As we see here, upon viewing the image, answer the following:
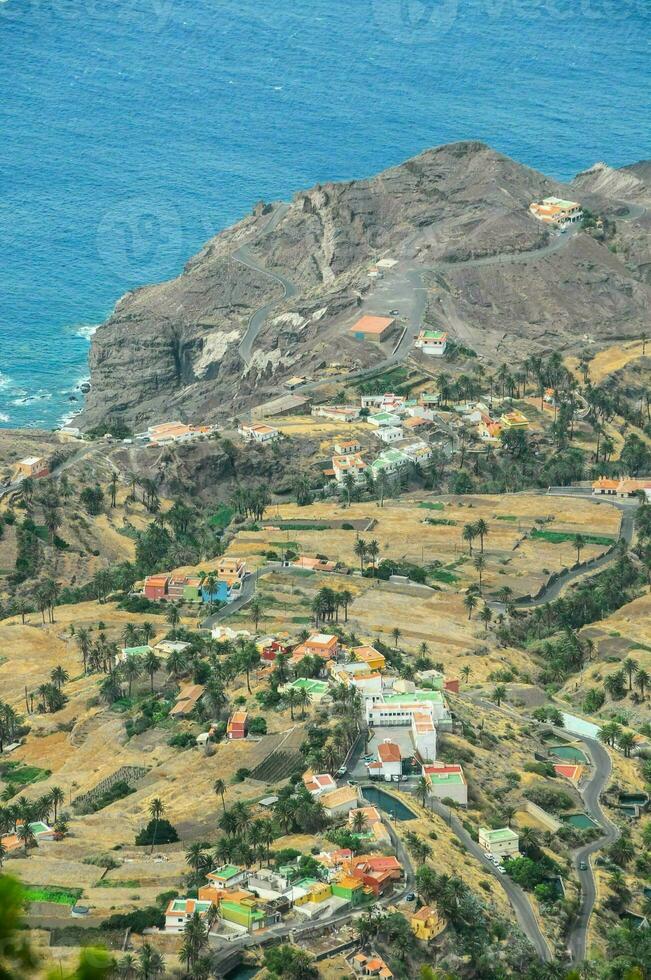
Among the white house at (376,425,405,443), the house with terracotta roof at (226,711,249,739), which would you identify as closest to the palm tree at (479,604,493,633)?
the house with terracotta roof at (226,711,249,739)

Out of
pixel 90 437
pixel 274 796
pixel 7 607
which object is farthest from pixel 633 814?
pixel 90 437

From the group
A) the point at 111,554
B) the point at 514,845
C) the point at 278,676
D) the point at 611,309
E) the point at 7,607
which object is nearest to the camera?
the point at 514,845

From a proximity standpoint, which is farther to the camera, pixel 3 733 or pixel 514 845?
pixel 3 733

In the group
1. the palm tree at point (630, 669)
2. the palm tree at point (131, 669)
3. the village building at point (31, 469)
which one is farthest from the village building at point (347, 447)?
the palm tree at point (131, 669)

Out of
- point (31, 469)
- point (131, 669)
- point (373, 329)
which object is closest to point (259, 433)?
point (31, 469)

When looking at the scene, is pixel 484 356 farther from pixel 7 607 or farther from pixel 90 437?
pixel 7 607

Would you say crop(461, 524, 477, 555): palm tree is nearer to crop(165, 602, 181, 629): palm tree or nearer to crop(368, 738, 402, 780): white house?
crop(165, 602, 181, 629): palm tree
